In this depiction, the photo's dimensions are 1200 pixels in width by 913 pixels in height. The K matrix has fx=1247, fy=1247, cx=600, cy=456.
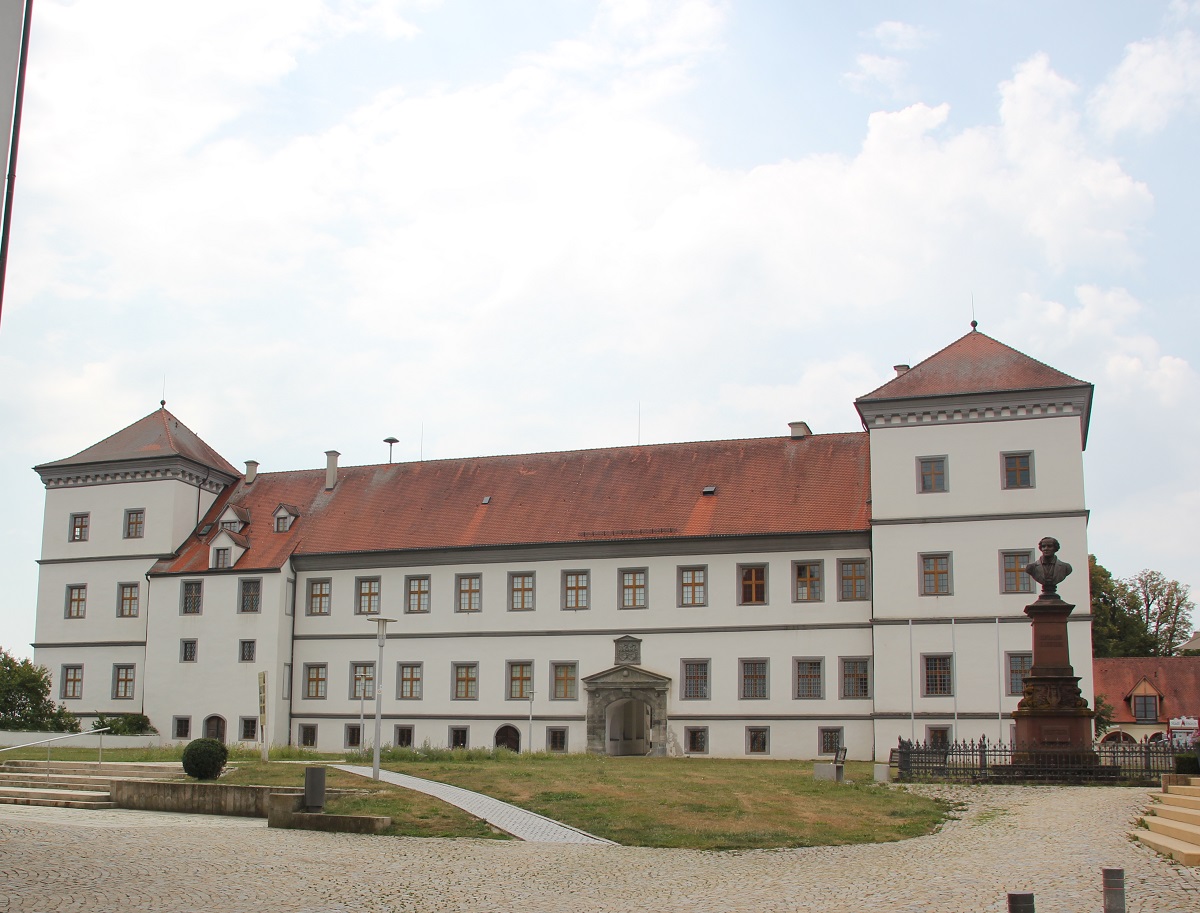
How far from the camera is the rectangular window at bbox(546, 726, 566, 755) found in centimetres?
4278

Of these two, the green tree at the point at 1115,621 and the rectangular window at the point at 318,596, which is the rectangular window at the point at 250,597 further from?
the green tree at the point at 1115,621

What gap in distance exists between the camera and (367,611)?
46.3 m

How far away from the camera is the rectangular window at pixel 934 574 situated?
38.6 m

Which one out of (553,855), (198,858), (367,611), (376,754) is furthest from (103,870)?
(367,611)

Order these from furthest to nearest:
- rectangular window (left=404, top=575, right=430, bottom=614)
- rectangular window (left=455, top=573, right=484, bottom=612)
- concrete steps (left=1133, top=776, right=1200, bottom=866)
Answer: rectangular window (left=404, top=575, right=430, bottom=614), rectangular window (left=455, top=573, right=484, bottom=612), concrete steps (left=1133, top=776, right=1200, bottom=866)

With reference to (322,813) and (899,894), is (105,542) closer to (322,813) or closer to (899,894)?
(322,813)

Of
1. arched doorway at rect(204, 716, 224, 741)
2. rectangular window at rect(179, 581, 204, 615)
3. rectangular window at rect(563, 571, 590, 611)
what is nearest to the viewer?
rectangular window at rect(563, 571, 590, 611)

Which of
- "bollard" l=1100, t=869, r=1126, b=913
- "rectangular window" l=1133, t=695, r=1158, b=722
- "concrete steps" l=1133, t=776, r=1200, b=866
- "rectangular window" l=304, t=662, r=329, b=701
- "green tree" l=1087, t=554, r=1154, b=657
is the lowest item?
"rectangular window" l=1133, t=695, r=1158, b=722

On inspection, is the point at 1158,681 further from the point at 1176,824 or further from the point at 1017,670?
the point at 1176,824

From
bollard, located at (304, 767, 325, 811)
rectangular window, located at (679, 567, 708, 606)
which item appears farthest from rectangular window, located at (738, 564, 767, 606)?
bollard, located at (304, 767, 325, 811)

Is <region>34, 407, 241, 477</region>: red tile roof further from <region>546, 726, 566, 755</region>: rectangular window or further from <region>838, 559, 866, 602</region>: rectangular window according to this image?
<region>838, 559, 866, 602</region>: rectangular window

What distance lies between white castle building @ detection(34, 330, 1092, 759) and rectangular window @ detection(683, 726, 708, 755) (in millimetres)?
119

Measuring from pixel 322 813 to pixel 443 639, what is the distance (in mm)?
25061

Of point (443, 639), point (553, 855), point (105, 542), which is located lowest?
point (553, 855)
